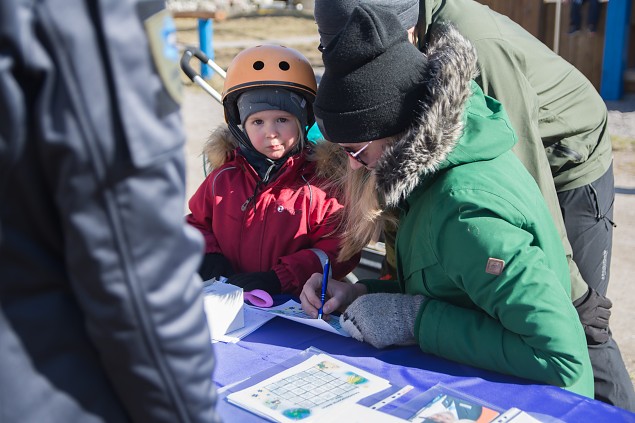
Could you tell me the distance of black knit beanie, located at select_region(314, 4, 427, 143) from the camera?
74.8 inches

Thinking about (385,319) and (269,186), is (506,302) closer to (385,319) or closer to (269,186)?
(385,319)

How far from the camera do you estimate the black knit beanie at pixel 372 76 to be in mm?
1899

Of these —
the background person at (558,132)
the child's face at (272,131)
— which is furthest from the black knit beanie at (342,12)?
the child's face at (272,131)

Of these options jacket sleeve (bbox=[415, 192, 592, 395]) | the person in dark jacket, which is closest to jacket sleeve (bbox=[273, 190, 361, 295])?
jacket sleeve (bbox=[415, 192, 592, 395])

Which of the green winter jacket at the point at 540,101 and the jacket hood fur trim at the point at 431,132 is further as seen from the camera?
the green winter jacket at the point at 540,101

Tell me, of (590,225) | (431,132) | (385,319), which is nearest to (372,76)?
(431,132)

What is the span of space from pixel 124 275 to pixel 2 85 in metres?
0.27

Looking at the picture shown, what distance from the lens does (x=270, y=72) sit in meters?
2.79

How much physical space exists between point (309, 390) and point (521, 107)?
1261 millimetres

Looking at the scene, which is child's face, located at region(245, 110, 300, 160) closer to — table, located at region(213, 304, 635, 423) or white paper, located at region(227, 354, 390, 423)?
table, located at region(213, 304, 635, 423)

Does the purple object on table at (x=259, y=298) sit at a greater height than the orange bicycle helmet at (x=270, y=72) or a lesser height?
lesser

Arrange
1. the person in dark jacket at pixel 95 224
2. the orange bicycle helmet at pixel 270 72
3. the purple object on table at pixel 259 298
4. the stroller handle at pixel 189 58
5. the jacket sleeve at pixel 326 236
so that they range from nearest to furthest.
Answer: the person in dark jacket at pixel 95 224 < the purple object on table at pixel 259 298 < the jacket sleeve at pixel 326 236 < the orange bicycle helmet at pixel 270 72 < the stroller handle at pixel 189 58

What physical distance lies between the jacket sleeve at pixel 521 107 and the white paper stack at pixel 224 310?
3.38 ft

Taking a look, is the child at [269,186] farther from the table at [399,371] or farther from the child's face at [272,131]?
the table at [399,371]
